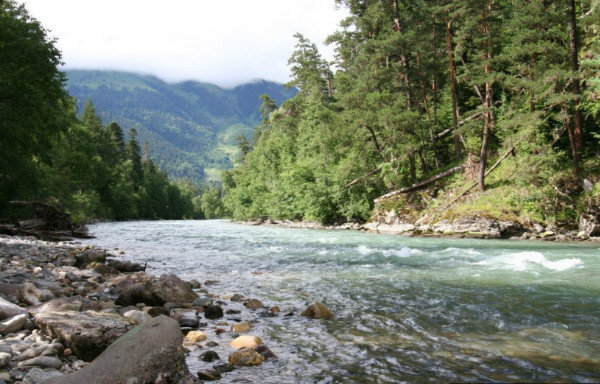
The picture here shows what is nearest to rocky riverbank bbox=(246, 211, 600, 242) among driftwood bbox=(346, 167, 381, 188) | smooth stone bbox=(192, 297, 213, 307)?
driftwood bbox=(346, 167, 381, 188)

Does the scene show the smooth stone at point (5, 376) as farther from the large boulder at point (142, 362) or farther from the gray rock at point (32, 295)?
the gray rock at point (32, 295)

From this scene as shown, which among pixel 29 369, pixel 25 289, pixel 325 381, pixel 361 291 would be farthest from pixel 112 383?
pixel 361 291

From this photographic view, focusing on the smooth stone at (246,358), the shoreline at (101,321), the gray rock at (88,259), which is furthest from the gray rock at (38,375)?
the gray rock at (88,259)

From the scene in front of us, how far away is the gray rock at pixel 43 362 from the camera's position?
14.6 feet

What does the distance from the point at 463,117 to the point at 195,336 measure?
29.3m

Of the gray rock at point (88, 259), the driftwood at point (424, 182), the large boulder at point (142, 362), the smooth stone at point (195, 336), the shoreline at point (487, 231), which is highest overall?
the driftwood at point (424, 182)

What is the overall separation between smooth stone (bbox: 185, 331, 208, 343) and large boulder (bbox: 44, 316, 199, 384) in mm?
1883

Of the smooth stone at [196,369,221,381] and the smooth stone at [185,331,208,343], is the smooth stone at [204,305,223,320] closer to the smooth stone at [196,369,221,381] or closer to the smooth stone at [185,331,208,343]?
the smooth stone at [185,331,208,343]

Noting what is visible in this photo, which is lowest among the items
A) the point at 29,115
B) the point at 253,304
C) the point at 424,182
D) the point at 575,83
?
the point at 253,304

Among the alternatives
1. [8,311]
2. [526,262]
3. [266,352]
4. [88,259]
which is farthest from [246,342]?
[526,262]

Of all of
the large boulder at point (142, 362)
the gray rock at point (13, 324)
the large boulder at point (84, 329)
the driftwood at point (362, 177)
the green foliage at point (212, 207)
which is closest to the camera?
the large boulder at point (142, 362)

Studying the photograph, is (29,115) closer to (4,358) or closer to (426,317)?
(4,358)

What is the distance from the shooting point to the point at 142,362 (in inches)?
159

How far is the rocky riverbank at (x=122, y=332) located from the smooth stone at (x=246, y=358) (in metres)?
0.01
